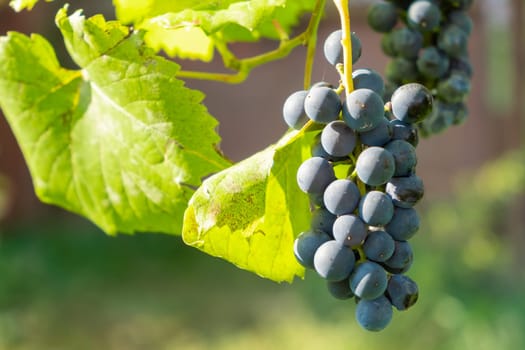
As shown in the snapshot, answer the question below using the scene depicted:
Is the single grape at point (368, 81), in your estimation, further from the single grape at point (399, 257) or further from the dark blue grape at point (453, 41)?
the dark blue grape at point (453, 41)

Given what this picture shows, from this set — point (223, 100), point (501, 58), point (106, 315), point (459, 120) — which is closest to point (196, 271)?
point (106, 315)

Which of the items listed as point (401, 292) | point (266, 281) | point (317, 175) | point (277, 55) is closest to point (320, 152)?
point (317, 175)

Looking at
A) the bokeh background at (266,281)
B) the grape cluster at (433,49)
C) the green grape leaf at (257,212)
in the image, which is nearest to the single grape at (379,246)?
the green grape leaf at (257,212)

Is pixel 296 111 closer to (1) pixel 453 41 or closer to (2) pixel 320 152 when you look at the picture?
(2) pixel 320 152

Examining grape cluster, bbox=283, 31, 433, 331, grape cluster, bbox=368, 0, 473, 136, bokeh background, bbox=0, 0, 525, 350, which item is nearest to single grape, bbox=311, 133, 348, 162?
grape cluster, bbox=283, 31, 433, 331

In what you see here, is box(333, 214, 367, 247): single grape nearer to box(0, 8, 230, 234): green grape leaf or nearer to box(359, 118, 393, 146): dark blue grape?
box(359, 118, 393, 146): dark blue grape

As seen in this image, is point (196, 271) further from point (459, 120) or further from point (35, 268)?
point (459, 120)
